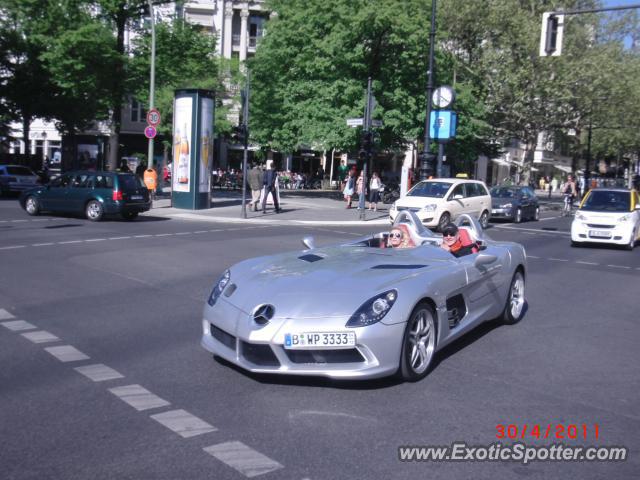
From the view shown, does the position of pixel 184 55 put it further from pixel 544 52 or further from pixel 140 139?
pixel 140 139

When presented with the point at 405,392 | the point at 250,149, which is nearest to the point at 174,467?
the point at 405,392

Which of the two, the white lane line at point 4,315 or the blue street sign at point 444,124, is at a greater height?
the blue street sign at point 444,124

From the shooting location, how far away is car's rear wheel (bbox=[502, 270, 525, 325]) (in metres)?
8.05

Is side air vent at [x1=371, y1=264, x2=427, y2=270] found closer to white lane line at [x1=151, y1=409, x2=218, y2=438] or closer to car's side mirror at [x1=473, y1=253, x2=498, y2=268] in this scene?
car's side mirror at [x1=473, y1=253, x2=498, y2=268]

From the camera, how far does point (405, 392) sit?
5.47 meters

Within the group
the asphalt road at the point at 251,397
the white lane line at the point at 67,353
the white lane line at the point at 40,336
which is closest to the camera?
the asphalt road at the point at 251,397

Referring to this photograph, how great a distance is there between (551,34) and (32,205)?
15.6 meters

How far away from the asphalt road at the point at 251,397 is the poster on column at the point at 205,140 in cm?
1634

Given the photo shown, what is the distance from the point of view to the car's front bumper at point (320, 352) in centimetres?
516

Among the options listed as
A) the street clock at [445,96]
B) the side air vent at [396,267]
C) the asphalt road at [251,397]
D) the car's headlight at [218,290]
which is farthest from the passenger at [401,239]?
the street clock at [445,96]

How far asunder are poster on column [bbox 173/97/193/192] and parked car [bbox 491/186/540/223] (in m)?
11.7

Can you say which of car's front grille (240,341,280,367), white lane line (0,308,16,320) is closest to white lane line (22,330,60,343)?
white lane line (0,308,16,320)

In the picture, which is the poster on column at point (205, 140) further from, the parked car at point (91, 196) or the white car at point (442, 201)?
the white car at point (442, 201)

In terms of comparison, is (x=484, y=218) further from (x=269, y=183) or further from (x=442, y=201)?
(x=269, y=183)
